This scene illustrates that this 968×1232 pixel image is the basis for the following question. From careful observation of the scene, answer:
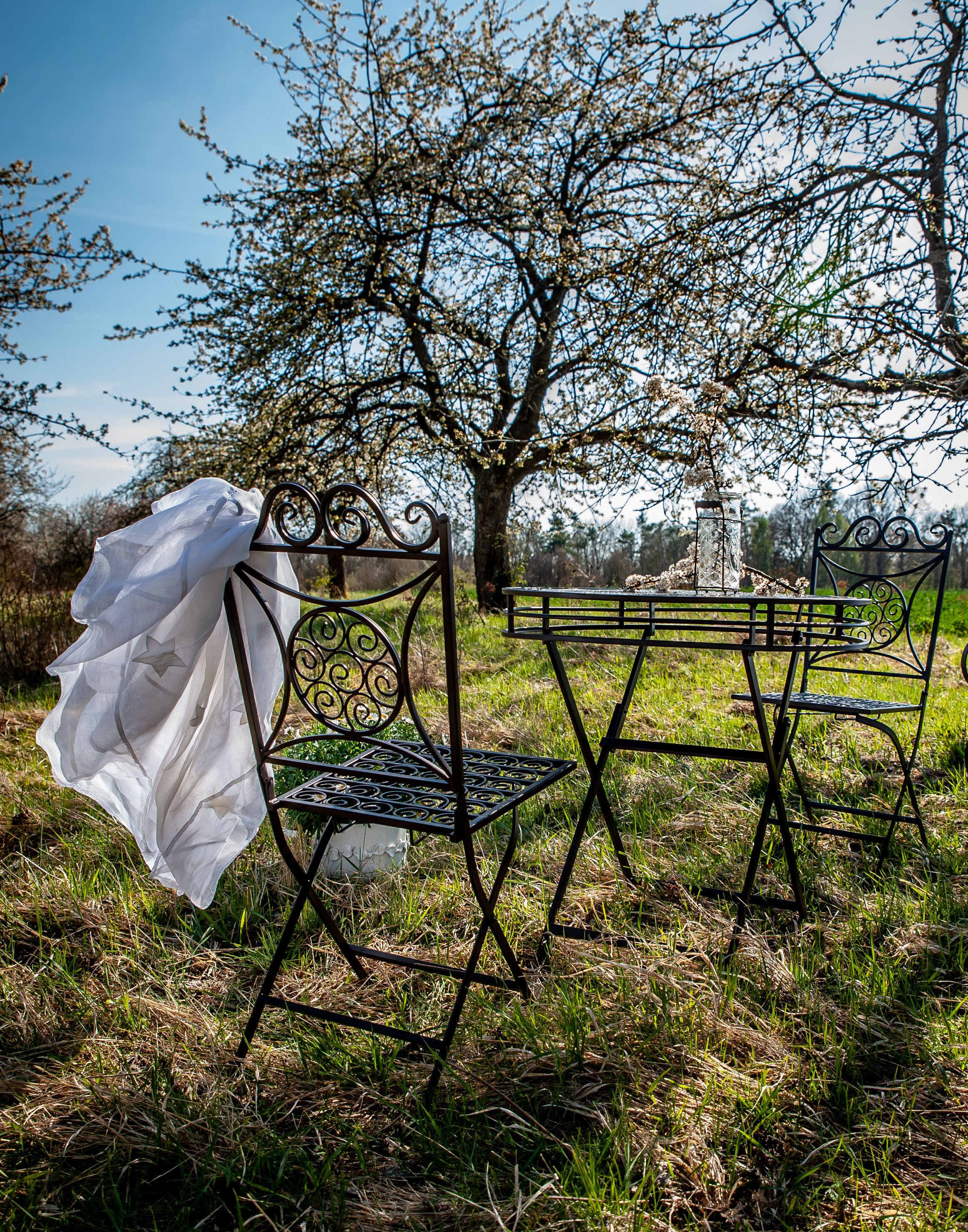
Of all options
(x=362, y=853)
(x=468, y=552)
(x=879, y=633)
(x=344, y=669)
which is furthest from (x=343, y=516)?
(x=468, y=552)

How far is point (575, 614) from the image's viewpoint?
2.15 metres

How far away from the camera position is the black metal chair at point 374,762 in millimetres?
1465

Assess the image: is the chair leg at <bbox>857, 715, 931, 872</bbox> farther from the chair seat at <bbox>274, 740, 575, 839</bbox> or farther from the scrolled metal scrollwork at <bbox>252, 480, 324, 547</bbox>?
the scrolled metal scrollwork at <bbox>252, 480, 324, 547</bbox>

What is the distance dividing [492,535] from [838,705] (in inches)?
267

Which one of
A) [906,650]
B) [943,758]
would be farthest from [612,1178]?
[906,650]

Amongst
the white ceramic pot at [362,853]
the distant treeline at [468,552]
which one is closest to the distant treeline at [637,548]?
the distant treeline at [468,552]

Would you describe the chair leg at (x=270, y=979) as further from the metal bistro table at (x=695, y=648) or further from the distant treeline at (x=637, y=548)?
the distant treeline at (x=637, y=548)

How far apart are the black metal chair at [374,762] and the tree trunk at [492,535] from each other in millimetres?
7180

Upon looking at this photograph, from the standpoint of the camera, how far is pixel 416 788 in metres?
1.96

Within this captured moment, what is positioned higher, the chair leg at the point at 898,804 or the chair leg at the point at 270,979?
the chair leg at the point at 898,804

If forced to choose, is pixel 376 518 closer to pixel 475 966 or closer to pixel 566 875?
pixel 475 966

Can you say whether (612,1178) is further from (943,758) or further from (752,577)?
(943,758)

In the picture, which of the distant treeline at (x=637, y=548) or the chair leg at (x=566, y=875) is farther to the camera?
the distant treeline at (x=637, y=548)

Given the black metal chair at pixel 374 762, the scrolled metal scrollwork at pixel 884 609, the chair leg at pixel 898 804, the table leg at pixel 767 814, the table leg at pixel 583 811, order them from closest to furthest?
the black metal chair at pixel 374 762, the table leg at pixel 767 814, the table leg at pixel 583 811, the chair leg at pixel 898 804, the scrolled metal scrollwork at pixel 884 609
